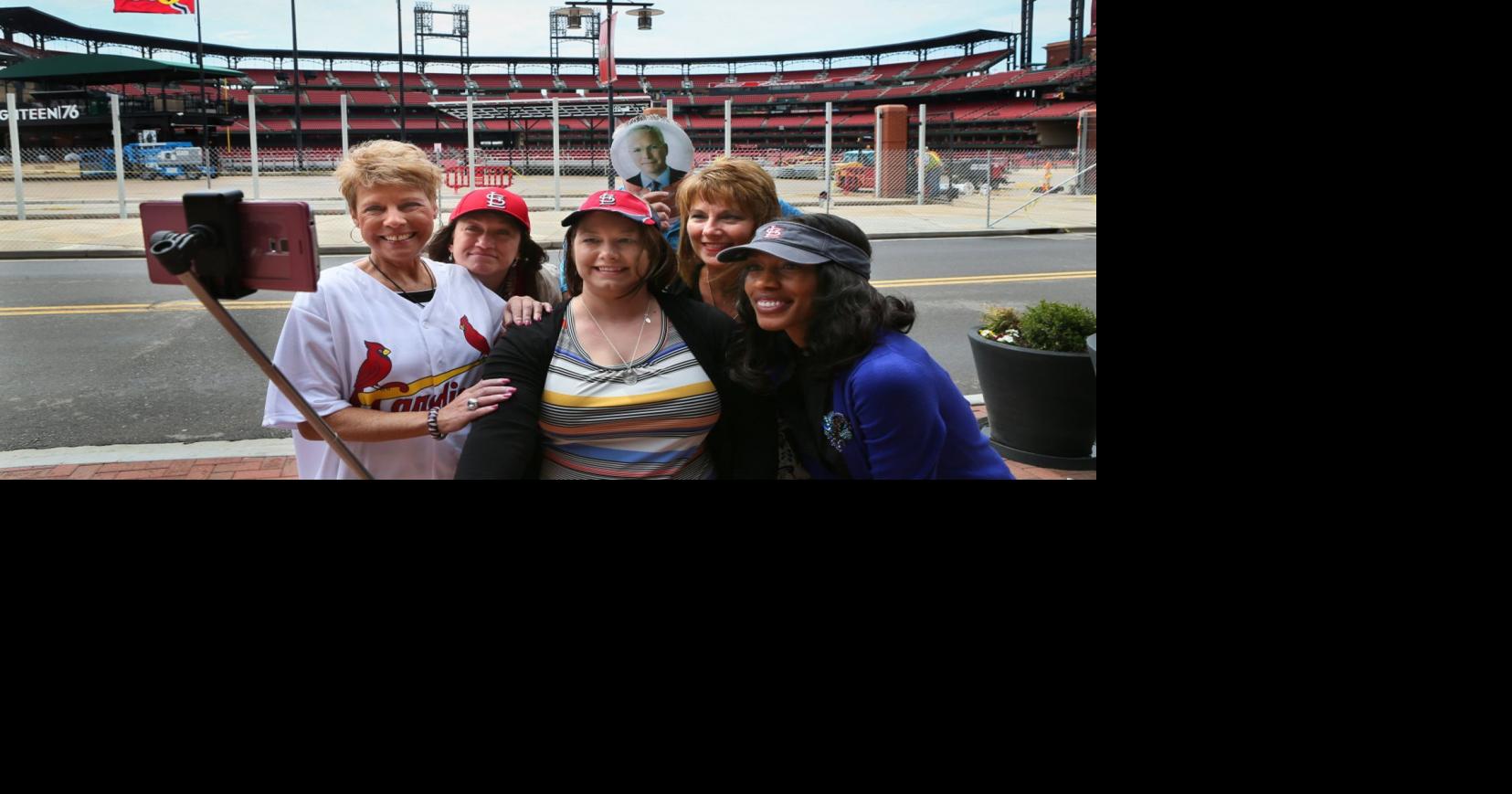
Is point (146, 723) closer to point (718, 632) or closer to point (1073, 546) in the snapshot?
point (718, 632)

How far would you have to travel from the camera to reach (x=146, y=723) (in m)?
2.17

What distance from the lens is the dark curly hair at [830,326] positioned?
196 cm

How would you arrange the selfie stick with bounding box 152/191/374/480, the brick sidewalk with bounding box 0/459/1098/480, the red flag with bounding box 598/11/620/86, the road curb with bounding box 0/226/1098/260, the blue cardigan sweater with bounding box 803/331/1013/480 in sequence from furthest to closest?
the road curb with bounding box 0/226/1098/260, the brick sidewalk with bounding box 0/459/1098/480, the red flag with bounding box 598/11/620/86, the blue cardigan sweater with bounding box 803/331/1013/480, the selfie stick with bounding box 152/191/374/480

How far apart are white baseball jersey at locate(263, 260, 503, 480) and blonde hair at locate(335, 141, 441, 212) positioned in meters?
0.16

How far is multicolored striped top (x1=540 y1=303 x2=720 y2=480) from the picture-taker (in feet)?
6.45

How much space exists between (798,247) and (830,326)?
16cm

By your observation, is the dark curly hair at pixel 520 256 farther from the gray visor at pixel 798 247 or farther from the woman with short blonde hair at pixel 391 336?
the gray visor at pixel 798 247

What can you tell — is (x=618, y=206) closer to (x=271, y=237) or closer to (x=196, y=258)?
(x=271, y=237)

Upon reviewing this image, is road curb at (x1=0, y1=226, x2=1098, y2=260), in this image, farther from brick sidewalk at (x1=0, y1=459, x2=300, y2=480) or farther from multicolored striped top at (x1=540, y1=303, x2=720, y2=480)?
multicolored striped top at (x1=540, y1=303, x2=720, y2=480)

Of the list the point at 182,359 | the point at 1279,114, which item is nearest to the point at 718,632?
the point at 1279,114

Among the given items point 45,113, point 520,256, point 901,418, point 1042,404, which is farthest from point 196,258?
point 45,113

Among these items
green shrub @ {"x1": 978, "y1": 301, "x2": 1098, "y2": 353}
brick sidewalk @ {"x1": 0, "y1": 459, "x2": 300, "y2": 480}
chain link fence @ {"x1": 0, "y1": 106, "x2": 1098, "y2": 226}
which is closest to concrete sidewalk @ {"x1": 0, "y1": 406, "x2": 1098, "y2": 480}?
brick sidewalk @ {"x1": 0, "y1": 459, "x2": 300, "y2": 480}

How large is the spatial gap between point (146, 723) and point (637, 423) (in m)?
1.26

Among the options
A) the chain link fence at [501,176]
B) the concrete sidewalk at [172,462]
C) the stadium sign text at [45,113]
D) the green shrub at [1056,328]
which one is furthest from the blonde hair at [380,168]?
the stadium sign text at [45,113]
